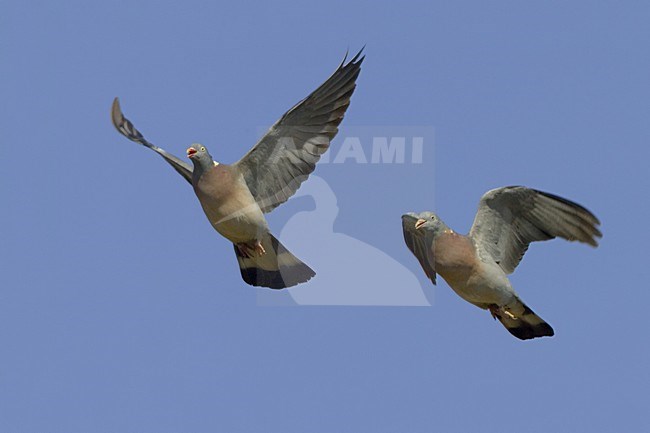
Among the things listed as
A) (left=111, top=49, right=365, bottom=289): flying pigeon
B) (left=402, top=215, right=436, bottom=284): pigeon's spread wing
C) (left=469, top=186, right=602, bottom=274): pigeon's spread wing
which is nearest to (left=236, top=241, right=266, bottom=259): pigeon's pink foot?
(left=111, top=49, right=365, bottom=289): flying pigeon

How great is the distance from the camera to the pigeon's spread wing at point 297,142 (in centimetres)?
1684

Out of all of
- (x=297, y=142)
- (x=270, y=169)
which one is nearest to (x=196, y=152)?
(x=270, y=169)

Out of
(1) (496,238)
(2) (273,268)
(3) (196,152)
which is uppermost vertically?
(3) (196,152)

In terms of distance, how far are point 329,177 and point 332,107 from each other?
757 mm

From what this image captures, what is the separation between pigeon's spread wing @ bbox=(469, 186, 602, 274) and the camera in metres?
16.6

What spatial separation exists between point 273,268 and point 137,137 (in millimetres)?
2133

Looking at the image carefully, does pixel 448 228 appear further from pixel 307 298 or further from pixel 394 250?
pixel 307 298

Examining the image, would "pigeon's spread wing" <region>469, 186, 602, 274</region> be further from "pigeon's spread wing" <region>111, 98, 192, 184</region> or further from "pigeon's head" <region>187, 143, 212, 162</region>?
"pigeon's spread wing" <region>111, 98, 192, 184</region>

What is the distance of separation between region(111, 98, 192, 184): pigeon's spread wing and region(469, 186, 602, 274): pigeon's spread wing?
323 cm

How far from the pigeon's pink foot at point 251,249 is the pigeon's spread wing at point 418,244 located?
62.5 inches

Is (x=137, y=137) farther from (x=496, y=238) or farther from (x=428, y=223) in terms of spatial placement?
(x=496, y=238)

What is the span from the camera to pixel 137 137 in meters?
17.7

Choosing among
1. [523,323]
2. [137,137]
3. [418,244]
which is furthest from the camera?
[137,137]

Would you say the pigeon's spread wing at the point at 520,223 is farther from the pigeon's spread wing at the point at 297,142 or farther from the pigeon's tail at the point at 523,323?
the pigeon's spread wing at the point at 297,142
